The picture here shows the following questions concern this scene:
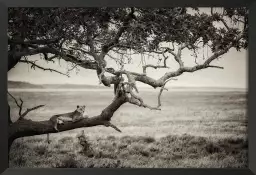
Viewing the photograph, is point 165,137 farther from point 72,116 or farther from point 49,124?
point 49,124

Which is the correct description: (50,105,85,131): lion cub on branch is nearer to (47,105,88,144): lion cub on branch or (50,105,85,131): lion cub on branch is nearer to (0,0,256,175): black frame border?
(47,105,88,144): lion cub on branch

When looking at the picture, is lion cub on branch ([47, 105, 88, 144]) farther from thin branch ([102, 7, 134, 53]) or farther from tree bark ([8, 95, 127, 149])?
thin branch ([102, 7, 134, 53])

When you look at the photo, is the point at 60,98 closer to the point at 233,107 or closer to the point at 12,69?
the point at 12,69

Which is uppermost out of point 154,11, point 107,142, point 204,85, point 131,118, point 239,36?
point 154,11

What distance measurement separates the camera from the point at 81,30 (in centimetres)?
281

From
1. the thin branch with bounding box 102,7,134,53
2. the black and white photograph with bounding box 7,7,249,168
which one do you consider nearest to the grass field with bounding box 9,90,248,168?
the black and white photograph with bounding box 7,7,249,168

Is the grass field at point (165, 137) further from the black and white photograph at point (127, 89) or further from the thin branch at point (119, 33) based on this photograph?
the thin branch at point (119, 33)

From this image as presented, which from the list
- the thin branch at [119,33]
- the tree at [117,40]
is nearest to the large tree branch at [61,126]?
the tree at [117,40]

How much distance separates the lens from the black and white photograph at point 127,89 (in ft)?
9.12

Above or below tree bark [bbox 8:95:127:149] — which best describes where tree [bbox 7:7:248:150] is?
above

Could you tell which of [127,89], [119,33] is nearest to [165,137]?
[127,89]


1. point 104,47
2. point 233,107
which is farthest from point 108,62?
point 233,107

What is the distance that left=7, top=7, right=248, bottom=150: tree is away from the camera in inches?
110
